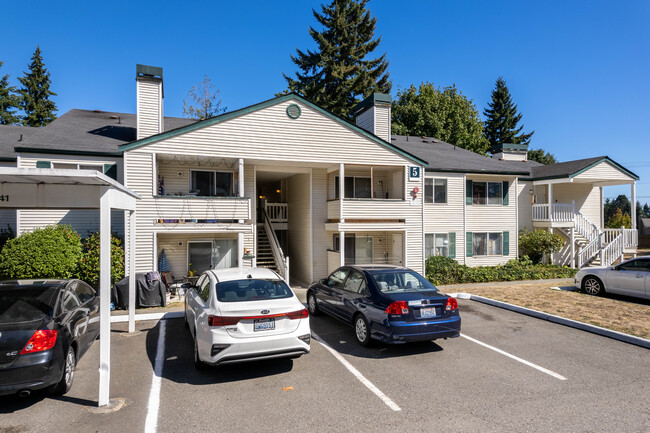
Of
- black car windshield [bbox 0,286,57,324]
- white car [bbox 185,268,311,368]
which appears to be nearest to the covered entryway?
black car windshield [bbox 0,286,57,324]

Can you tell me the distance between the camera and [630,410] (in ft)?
16.6

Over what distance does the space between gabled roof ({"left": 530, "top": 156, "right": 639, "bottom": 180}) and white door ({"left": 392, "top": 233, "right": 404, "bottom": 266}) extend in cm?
1016

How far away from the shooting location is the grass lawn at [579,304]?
30.4 feet

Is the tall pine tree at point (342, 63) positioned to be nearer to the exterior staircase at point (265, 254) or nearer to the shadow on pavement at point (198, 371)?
the exterior staircase at point (265, 254)

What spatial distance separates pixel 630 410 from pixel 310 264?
1217 cm

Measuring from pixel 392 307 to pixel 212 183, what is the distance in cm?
1059

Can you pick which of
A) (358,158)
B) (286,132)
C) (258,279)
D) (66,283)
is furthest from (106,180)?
(358,158)

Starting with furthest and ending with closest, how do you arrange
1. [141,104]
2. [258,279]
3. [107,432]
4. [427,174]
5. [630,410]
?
[427,174] < [141,104] < [258,279] < [630,410] < [107,432]

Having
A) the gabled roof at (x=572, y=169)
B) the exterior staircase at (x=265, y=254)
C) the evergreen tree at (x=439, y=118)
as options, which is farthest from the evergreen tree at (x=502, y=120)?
the exterior staircase at (x=265, y=254)

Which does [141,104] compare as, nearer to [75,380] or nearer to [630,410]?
[75,380]

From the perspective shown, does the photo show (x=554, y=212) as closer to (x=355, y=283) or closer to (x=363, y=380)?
(x=355, y=283)

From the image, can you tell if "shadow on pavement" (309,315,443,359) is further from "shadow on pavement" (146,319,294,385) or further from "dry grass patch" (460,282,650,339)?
"dry grass patch" (460,282,650,339)

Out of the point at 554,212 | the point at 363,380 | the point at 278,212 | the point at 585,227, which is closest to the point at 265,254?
the point at 278,212

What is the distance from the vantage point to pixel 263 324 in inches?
235
